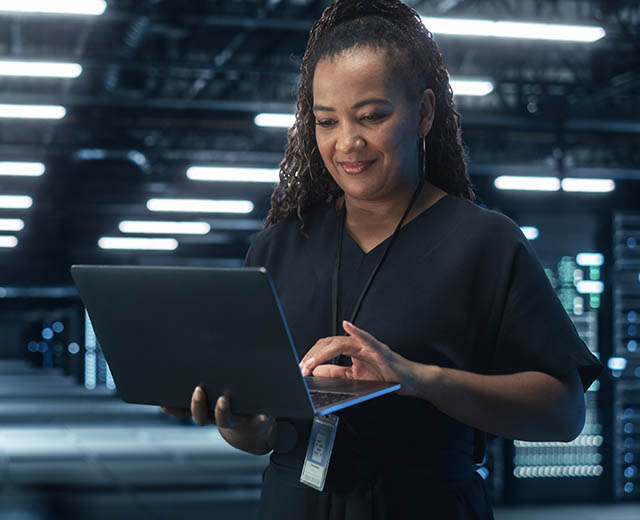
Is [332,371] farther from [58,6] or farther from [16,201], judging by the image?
[16,201]

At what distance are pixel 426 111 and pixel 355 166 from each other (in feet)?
0.55

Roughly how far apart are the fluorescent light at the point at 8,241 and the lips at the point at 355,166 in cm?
2227

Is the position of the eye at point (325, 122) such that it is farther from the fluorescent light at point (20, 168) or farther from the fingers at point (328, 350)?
the fluorescent light at point (20, 168)

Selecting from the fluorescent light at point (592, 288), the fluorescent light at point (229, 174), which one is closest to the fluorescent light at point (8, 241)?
the fluorescent light at point (229, 174)

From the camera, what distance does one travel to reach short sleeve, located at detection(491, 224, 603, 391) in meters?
1.37

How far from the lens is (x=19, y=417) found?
17672 mm

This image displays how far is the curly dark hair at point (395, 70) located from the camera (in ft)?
4.72

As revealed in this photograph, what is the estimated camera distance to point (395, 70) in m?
1.42

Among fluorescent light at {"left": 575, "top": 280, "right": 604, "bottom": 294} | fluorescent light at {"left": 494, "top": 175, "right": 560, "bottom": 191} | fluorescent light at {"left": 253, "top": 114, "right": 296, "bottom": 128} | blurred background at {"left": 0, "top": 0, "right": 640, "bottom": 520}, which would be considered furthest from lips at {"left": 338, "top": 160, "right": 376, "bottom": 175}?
fluorescent light at {"left": 494, "top": 175, "right": 560, "bottom": 191}

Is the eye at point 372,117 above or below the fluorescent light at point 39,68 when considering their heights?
below

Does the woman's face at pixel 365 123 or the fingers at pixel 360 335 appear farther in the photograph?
the woman's face at pixel 365 123

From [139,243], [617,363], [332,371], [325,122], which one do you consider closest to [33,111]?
[617,363]

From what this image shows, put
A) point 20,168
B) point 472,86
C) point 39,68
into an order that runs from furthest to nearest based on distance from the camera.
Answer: point 20,168
point 472,86
point 39,68

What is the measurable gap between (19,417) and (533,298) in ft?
57.9
